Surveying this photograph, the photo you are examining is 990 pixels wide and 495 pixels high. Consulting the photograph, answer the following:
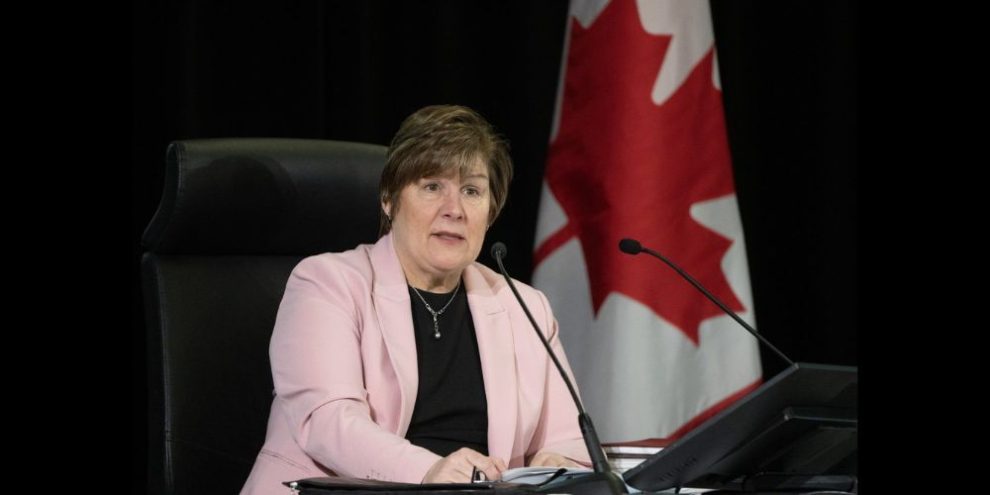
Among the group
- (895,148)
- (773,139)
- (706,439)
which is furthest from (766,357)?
(895,148)

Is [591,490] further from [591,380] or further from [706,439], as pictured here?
[591,380]

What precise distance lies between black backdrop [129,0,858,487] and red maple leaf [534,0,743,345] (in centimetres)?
30

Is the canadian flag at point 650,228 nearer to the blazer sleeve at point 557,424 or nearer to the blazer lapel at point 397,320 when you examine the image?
the blazer sleeve at point 557,424

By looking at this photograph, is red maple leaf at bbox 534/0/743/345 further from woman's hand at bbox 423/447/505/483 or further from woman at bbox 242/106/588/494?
woman's hand at bbox 423/447/505/483

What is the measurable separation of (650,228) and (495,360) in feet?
2.91

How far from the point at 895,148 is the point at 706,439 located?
37.7 inches

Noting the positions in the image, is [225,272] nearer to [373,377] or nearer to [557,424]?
[373,377]

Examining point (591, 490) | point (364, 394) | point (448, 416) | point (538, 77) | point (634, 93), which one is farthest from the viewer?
point (538, 77)

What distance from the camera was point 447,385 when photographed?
6.88 feet

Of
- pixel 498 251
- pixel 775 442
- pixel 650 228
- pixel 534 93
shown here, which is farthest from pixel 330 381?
pixel 534 93

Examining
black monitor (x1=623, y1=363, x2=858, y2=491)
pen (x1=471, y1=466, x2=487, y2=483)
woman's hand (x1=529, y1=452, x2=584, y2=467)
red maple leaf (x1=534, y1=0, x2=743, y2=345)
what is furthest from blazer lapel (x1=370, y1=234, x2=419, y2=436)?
red maple leaf (x1=534, y1=0, x2=743, y2=345)

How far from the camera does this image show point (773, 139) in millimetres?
3320

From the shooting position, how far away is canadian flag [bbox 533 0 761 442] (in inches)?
114

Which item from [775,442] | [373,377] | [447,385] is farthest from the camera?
[447,385]
